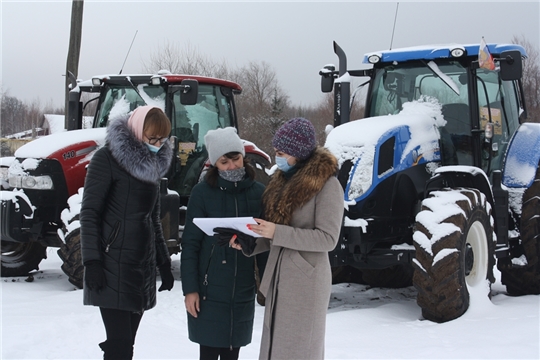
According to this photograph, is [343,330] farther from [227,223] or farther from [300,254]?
Result: [227,223]

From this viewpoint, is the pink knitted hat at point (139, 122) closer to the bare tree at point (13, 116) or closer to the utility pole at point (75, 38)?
the utility pole at point (75, 38)

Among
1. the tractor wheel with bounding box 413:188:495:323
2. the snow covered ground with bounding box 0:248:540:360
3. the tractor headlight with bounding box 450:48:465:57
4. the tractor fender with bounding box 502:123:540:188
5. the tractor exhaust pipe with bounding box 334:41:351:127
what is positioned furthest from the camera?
the tractor fender with bounding box 502:123:540:188

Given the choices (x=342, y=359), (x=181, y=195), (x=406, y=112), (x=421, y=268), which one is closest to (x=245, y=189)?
(x=342, y=359)

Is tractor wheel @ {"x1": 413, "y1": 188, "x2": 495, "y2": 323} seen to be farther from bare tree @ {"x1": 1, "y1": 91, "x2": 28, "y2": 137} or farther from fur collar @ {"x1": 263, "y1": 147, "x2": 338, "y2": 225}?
bare tree @ {"x1": 1, "y1": 91, "x2": 28, "y2": 137}

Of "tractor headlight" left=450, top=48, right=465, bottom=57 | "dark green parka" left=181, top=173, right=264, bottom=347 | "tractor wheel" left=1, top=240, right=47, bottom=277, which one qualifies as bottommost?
"tractor wheel" left=1, top=240, right=47, bottom=277

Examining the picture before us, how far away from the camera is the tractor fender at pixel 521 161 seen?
6.78 m

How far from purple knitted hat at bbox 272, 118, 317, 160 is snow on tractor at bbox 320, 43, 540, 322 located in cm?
268

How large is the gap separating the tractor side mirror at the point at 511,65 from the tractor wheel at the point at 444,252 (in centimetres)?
125

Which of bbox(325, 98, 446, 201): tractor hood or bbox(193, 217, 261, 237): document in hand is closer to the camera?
bbox(193, 217, 261, 237): document in hand

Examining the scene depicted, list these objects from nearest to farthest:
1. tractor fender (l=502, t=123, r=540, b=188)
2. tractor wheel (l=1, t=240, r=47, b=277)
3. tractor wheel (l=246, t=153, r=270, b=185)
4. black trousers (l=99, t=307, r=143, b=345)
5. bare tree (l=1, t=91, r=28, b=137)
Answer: black trousers (l=99, t=307, r=143, b=345)
tractor fender (l=502, t=123, r=540, b=188)
tractor wheel (l=1, t=240, r=47, b=277)
tractor wheel (l=246, t=153, r=270, b=185)
bare tree (l=1, t=91, r=28, b=137)

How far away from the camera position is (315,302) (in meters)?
3.06

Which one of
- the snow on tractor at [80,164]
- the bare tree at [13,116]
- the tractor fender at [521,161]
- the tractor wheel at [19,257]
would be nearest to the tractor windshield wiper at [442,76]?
the tractor fender at [521,161]

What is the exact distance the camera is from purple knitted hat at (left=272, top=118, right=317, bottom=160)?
316cm

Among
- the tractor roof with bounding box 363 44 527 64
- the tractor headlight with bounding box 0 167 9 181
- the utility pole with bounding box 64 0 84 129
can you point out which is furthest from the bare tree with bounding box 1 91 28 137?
the tractor roof with bounding box 363 44 527 64
